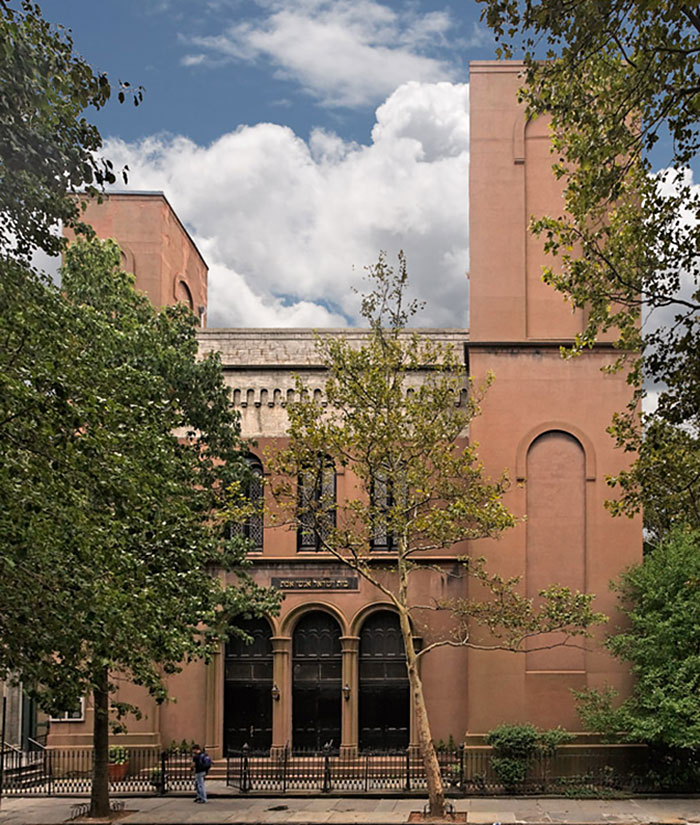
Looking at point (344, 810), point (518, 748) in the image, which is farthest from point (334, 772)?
point (518, 748)

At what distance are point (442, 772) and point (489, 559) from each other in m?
5.90

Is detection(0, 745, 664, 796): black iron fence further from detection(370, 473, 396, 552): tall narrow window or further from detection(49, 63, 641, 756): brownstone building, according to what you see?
detection(370, 473, 396, 552): tall narrow window

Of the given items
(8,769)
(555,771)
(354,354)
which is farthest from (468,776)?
(8,769)

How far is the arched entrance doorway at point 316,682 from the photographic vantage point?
3056 cm

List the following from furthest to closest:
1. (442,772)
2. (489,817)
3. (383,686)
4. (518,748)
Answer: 1. (383,686)
2. (442,772)
3. (518,748)
4. (489,817)

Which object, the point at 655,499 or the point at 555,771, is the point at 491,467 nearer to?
the point at 555,771

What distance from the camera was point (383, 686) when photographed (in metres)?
30.8

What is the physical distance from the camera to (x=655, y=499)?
17391mm

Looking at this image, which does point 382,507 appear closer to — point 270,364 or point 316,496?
point 316,496

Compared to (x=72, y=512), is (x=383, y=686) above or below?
below

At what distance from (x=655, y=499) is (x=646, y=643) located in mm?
10278

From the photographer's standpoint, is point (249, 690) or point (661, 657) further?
point (249, 690)

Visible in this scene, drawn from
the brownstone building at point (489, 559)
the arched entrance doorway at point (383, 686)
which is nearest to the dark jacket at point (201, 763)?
the brownstone building at point (489, 559)

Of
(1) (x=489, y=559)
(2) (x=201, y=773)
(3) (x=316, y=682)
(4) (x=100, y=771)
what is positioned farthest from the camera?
(3) (x=316, y=682)
